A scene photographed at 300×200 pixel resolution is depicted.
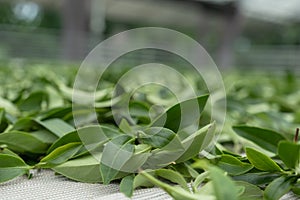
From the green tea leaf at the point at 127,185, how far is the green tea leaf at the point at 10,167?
7 centimetres

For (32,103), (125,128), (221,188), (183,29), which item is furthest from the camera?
(183,29)

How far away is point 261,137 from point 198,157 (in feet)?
0.20

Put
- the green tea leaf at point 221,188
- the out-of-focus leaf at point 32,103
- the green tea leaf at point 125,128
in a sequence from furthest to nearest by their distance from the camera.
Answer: the out-of-focus leaf at point 32,103 → the green tea leaf at point 125,128 → the green tea leaf at point 221,188

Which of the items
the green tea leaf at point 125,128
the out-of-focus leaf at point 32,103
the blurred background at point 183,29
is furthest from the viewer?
the blurred background at point 183,29

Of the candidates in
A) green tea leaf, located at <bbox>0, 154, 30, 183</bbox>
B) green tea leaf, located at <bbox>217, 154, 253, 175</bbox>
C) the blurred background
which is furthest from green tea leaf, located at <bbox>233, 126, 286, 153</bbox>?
the blurred background

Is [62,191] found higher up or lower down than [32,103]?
lower down

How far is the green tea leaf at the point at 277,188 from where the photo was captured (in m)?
0.22

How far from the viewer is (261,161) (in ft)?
0.77

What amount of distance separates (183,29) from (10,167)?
768 cm

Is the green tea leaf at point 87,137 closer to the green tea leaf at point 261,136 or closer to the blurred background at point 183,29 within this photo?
the green tea leaf at point 261,136

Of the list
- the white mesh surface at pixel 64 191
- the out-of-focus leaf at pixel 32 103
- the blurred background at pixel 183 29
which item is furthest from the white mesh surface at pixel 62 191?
the blurred background at pixel 183 29

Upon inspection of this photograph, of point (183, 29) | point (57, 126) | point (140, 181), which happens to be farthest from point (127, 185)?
point (183, 29)

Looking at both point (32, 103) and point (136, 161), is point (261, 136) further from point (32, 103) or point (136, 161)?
point (32, 103)

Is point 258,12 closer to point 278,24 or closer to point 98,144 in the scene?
point 278,24
